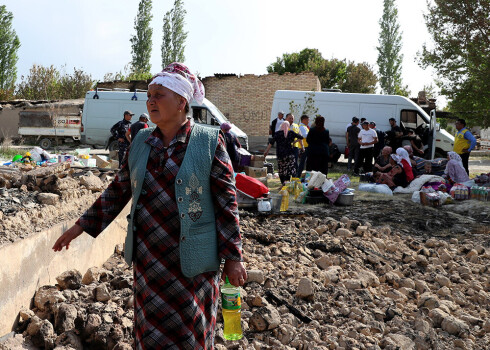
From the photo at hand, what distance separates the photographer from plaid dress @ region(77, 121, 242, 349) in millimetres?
2154

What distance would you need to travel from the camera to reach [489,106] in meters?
16.8

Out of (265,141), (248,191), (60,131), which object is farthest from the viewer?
(265,141)

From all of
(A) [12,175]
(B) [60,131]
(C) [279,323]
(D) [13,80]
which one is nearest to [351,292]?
(C) [279,323]

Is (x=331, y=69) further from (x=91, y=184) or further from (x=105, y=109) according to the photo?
(x=91, y=184)

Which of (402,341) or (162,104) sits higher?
(162,104)

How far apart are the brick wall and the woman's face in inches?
985

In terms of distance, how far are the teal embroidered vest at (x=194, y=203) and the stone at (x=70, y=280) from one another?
1615 mm

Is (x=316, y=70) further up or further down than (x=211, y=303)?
further up

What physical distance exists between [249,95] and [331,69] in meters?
13.9

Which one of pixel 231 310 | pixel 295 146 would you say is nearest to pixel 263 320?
pixel 231 310

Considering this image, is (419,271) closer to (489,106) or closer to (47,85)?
(489,106)

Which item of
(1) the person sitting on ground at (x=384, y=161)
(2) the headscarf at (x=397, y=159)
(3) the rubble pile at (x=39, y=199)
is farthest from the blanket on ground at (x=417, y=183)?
(3) the rubble pile at (x=39, y=199)

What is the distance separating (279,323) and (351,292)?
3.56 feet

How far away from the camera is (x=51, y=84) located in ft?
118
